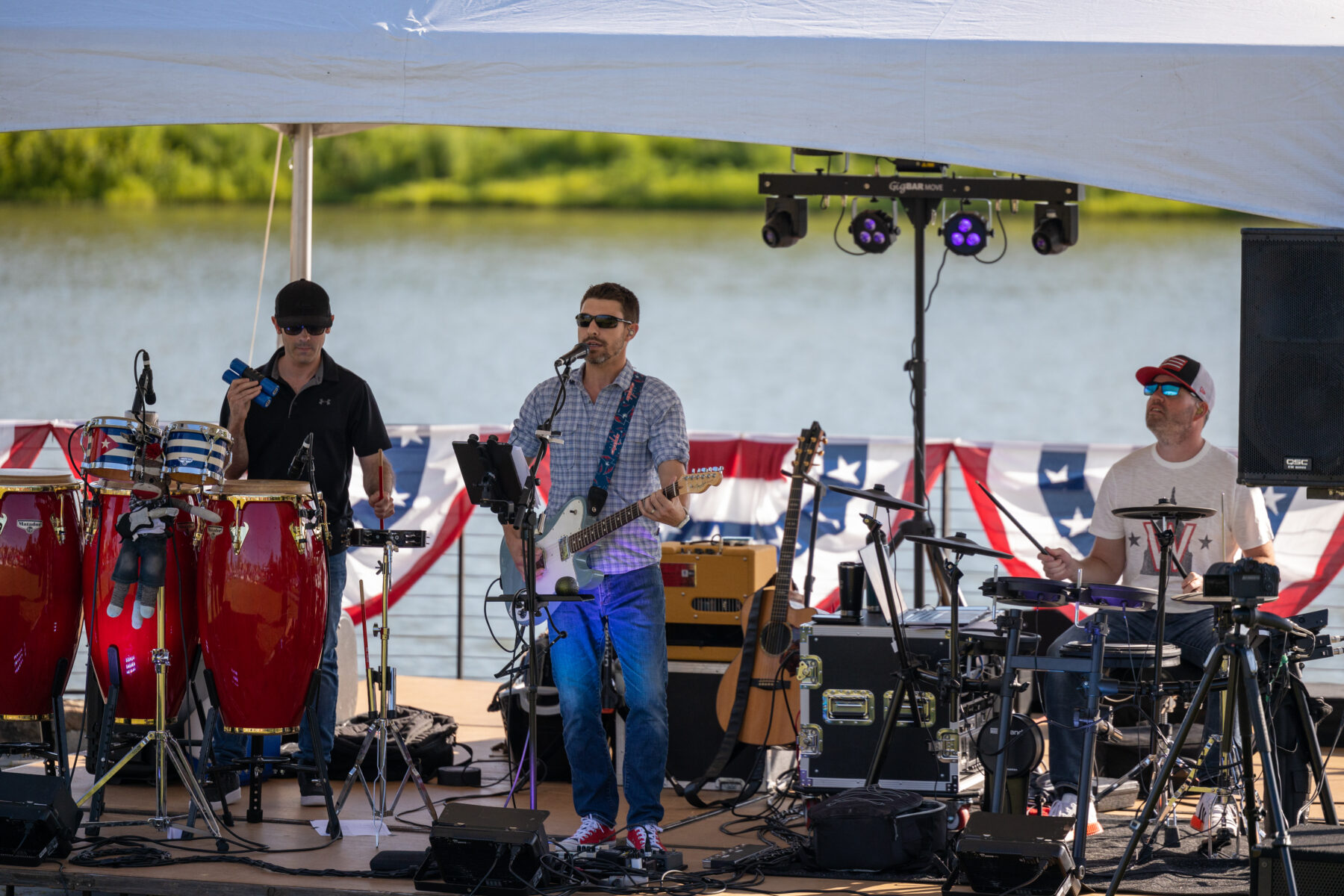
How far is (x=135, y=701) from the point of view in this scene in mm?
4465

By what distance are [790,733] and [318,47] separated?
2.75 m

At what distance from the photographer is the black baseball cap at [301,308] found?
16.0 ft

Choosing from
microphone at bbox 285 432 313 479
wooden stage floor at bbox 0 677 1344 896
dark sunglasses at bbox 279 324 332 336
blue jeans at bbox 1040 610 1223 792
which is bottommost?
wooden stage floor at bbox 0 677 1344 896

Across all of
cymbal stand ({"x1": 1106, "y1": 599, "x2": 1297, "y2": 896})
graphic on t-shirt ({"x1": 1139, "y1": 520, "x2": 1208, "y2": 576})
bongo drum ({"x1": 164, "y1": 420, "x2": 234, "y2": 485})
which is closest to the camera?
cymbal stand ({"x1": 1106, "y1": 599, "x2": 1297, "y2": 896})

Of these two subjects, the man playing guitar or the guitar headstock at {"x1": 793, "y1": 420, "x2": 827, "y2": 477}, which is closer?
the man playing guitar

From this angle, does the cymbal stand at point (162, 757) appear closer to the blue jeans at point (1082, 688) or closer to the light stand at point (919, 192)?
the blue jeans at point (1082, 688)

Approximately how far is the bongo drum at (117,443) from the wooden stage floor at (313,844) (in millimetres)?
1095

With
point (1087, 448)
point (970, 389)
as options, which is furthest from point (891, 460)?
point (970, 389)

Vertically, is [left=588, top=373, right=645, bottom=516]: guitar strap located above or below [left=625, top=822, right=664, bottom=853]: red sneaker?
above

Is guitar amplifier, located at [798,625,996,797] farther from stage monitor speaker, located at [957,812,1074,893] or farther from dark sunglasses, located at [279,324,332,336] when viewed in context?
dark sunglasses, located at [279,324,332,336]

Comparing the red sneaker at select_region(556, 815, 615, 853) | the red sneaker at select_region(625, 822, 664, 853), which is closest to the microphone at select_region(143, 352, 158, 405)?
the red sneaker at select_region(556, 815, 615, 853)

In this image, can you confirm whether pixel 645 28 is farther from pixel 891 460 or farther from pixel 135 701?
pixel 891 460

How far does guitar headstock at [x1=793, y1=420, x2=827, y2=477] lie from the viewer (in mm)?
5059

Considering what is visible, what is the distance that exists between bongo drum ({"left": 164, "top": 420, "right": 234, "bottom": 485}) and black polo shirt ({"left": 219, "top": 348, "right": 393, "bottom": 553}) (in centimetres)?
57
